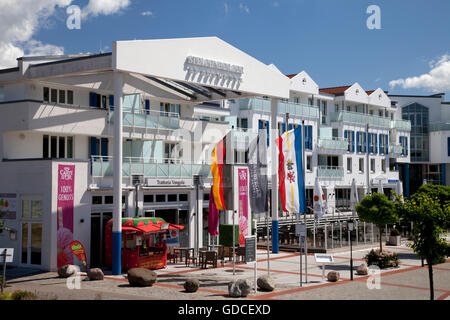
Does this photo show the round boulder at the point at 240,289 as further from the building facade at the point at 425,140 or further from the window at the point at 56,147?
the building facade at the point at 425,140

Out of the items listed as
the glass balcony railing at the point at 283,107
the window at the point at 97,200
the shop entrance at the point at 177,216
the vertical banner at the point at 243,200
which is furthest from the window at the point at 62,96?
the glass balcony railing at the point at 283,107

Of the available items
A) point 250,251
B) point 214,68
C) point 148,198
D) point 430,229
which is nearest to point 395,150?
point 214,68

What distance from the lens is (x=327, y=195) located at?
5253 cm

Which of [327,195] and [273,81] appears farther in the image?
[327,195]

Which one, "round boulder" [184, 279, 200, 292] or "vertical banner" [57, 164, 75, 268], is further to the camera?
"vertical banner" [57, 164, 75, 268]

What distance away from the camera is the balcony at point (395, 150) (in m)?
61.9

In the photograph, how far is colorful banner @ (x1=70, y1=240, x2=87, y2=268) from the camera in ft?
74.3

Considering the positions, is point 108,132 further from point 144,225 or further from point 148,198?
point 144,225

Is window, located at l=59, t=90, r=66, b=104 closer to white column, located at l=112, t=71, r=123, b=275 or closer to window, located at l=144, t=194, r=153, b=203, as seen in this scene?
white column, located at l=112, t=71, r=123, b=275

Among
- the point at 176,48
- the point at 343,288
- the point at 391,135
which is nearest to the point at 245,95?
the point at 176,48

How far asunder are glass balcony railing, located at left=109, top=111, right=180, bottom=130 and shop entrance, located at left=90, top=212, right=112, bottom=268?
5169mm

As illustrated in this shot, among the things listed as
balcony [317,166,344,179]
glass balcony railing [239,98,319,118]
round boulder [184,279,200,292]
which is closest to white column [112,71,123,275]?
round boulder [184,279,200,292]

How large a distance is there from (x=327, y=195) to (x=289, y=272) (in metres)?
29.2

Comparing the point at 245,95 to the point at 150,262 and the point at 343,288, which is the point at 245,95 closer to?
the point at 150,262
